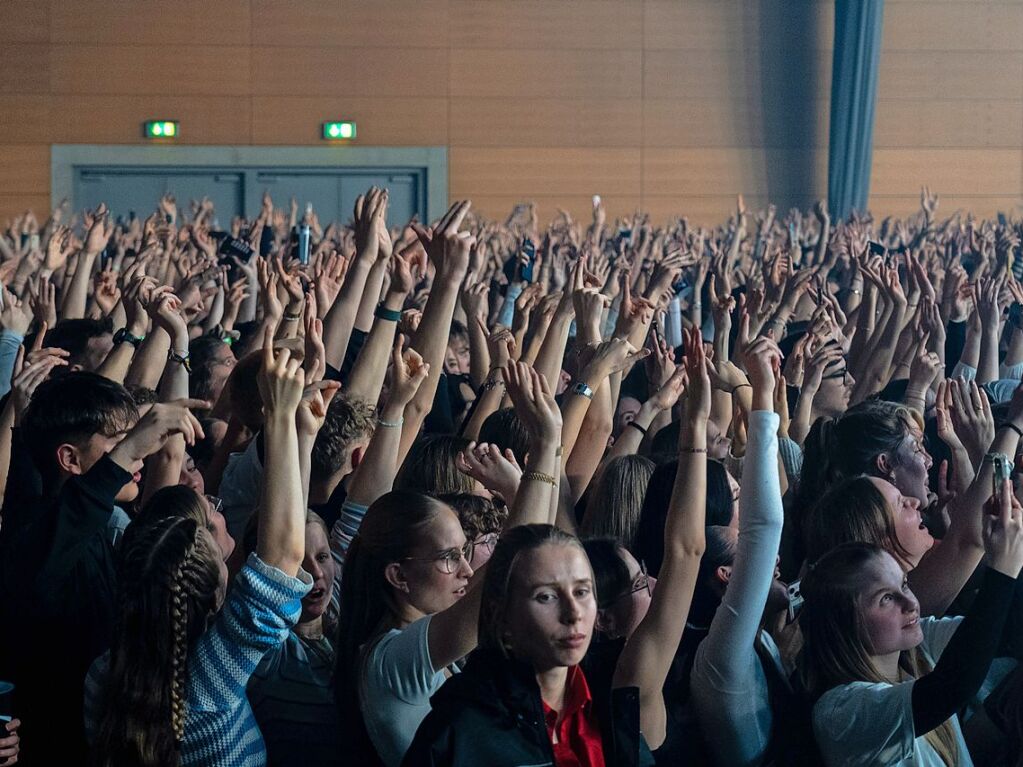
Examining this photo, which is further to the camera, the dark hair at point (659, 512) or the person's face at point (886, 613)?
the dark hair at point (659, 512)

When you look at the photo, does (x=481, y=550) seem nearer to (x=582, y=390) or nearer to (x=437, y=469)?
(x=437, y=469)

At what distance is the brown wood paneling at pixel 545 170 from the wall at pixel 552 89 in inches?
1.0

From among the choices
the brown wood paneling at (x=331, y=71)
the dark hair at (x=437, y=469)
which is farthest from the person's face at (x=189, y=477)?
the brown wood paneling at (x=331, y=71)

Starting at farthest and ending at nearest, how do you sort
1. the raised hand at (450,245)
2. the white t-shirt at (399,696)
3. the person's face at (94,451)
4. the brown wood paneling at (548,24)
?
the brown wood paneling at (548,24) → the raised hand at (450,245) → the person's face at (94,451) → the white t-shirt at (399,696)

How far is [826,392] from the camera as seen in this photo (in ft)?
17.5

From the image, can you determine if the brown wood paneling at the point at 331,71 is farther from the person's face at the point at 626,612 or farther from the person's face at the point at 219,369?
the person's face at the point at 626,612

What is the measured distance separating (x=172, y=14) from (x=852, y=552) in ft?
52.2

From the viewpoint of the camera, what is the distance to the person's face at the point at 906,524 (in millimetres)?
3213

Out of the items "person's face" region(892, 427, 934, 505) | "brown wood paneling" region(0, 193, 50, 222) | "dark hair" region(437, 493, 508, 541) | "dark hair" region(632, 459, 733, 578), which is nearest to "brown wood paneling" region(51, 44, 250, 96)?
"brown wood paneling" region(0, 193, 50, 222)

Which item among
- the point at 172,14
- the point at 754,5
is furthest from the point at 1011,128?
the point at 172,14

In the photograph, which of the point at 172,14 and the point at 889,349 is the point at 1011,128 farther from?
the point at 889,349

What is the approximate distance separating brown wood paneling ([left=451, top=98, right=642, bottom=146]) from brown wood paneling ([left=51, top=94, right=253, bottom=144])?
3.06 m

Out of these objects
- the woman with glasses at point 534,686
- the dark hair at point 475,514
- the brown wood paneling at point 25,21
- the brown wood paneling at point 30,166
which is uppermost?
the brown wood paneling at point 25,21

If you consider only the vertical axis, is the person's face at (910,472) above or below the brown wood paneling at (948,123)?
below
